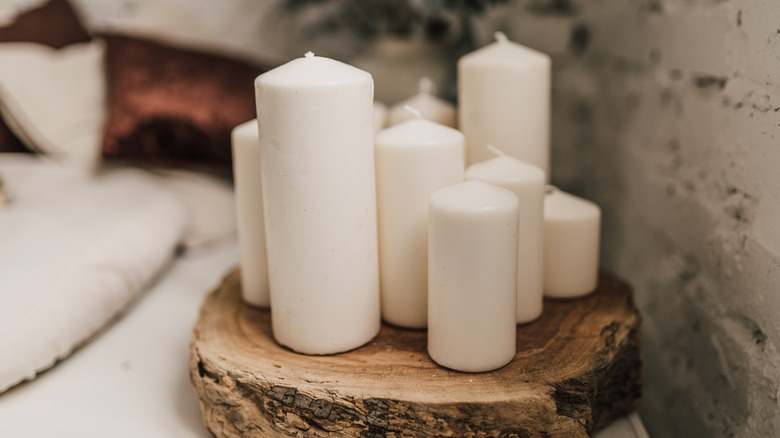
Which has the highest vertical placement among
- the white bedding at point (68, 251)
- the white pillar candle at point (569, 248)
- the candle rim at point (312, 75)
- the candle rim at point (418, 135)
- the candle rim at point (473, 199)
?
the candle rim at point (312, 75)

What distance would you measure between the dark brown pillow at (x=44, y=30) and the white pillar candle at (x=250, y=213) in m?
0.91

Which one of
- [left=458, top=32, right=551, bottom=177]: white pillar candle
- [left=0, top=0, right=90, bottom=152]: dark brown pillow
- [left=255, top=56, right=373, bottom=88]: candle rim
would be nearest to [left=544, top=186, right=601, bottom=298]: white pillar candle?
[left=458, top=32, right=551, bottom=177]: white pillar candle

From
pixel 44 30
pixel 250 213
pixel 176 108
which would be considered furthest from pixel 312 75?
pixel 44 30

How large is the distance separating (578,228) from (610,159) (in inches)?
21.7

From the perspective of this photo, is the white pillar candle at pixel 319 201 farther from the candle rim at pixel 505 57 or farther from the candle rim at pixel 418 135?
the candle rim at pixel 505 57

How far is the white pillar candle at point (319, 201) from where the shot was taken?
82cm

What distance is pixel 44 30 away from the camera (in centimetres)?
167

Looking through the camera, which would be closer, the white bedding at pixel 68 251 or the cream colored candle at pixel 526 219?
the cream colored candle at pixel 526 219

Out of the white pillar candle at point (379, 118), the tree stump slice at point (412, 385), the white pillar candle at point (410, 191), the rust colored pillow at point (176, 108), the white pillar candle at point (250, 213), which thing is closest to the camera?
the tree stump slice at point (412, 385)

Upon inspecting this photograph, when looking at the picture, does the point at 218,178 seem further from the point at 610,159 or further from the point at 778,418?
the point at 778,418

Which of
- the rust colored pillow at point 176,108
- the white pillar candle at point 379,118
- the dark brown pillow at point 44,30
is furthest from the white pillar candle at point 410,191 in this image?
the dark brown pillow at point 44,30

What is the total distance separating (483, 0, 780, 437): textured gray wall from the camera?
931 millimetres

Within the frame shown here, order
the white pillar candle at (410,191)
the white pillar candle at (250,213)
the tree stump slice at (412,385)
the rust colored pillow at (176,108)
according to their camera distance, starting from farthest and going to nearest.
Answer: the rust colored pillow at (176,108) → the white pillar candle at (250,213) → the white pillar candle at (410,191) → the tree stump slice at (412,385)

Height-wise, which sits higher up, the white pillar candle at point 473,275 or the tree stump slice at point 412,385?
the white pillar candle at point 473,275
